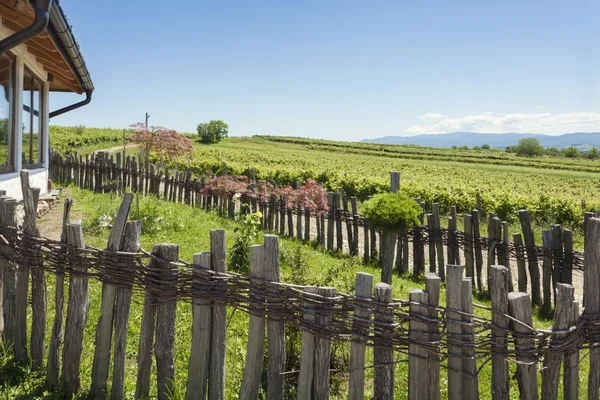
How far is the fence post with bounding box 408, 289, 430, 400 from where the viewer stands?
2.44m

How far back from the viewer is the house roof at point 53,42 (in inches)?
224

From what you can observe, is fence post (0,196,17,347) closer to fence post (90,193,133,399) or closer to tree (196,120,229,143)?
fence post (90,193,133,399)

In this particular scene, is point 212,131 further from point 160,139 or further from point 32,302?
point 32,302

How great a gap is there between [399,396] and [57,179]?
14.2 metres

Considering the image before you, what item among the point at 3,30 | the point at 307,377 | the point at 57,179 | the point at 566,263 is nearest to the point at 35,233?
the point at 307,377

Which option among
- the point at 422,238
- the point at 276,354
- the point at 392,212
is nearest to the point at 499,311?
the point at 276,354

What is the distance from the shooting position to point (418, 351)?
250cm

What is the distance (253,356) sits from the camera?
9.18 feet

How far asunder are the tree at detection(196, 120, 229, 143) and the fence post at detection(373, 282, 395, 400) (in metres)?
66.8

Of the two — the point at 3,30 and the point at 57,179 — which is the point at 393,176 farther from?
the point at 57,179

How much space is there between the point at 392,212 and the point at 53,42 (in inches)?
213

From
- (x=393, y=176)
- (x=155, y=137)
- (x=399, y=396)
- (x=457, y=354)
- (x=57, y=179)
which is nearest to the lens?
(x=457, y=354)

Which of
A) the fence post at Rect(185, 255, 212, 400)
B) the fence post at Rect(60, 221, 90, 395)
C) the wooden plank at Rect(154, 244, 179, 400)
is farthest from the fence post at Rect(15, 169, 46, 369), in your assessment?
the fence post at Rect(185, 255, 212, 400)

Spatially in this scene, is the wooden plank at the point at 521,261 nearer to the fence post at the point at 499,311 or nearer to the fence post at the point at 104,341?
the fence post at the point at 499,311
